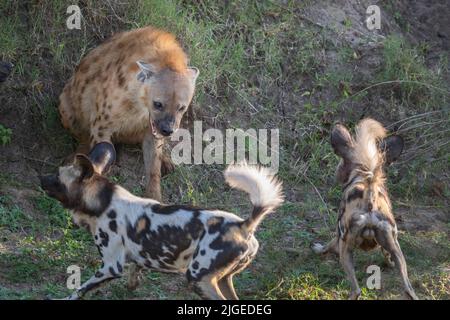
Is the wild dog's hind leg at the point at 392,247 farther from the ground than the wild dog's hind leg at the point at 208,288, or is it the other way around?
the wild dog's hind leg at the point at 392,247

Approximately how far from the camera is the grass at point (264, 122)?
22.5 feet

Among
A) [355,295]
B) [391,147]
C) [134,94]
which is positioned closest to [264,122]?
[134,94]

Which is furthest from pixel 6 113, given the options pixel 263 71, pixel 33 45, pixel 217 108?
pixel 263 71

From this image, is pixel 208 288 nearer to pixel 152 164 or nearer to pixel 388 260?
pixel 388 260

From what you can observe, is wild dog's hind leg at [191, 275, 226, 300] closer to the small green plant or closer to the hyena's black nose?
the hyena's black nose

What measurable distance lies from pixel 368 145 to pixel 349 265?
3.04ft

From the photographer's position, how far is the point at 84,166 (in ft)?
20.4

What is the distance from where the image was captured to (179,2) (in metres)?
9.20

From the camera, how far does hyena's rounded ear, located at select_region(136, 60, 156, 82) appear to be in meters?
7.99

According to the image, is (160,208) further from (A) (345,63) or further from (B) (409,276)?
(A) (345,63)

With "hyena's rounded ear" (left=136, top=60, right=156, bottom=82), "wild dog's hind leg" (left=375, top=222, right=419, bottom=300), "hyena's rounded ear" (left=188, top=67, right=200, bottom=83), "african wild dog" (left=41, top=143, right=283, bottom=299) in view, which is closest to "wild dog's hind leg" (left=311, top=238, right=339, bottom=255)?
"wild dog's hind leg" (left=375, top=222, right=419, bottom=300)

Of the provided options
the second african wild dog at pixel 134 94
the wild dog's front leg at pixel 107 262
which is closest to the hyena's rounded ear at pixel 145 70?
the second african wild dog at pixel 134 94

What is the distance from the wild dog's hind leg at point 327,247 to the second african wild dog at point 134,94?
1462mm

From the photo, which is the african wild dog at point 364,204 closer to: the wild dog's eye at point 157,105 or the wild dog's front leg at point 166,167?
the wild dog's eye at point 157,105
